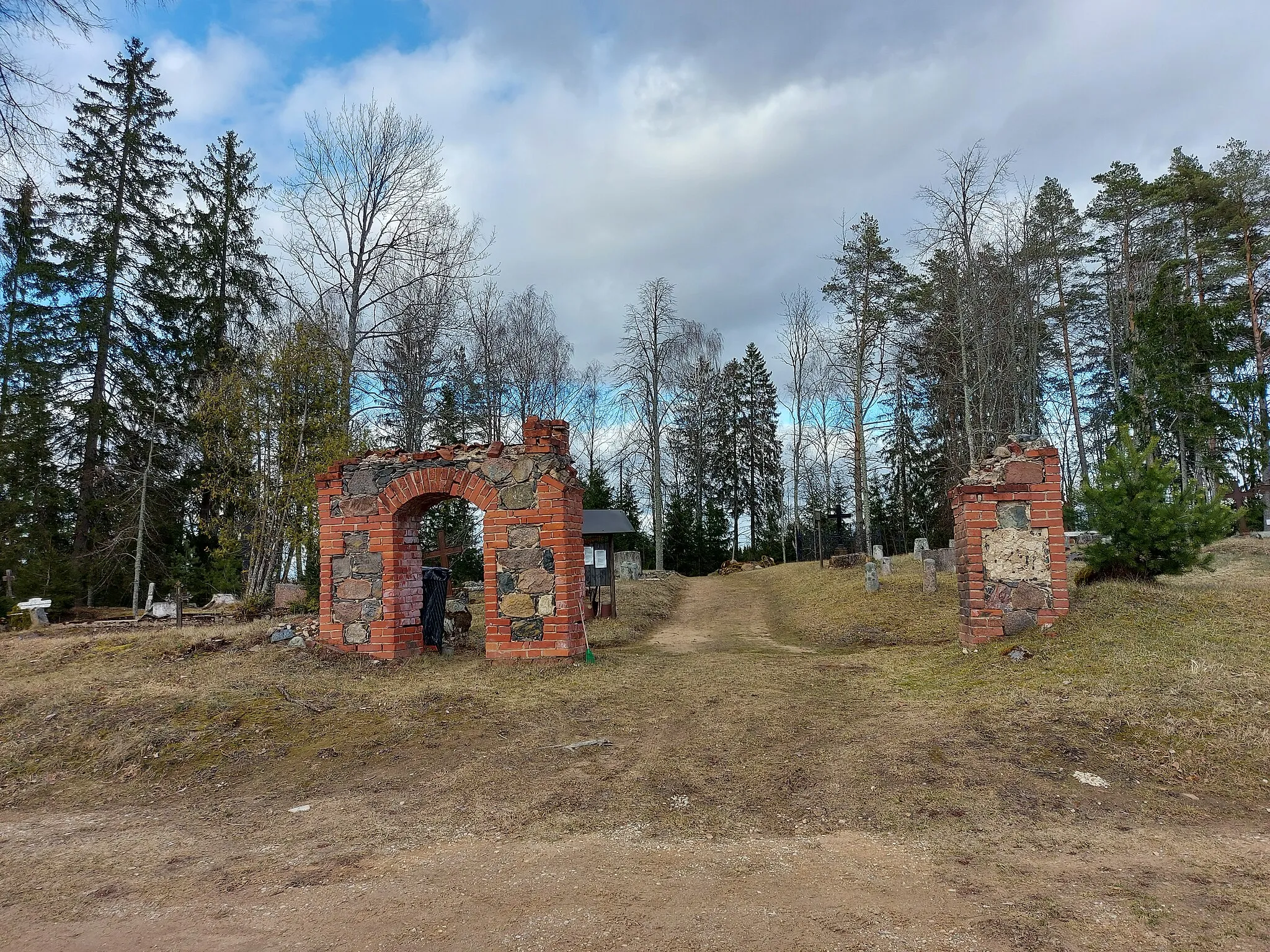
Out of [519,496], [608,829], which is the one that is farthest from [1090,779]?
[519,496]

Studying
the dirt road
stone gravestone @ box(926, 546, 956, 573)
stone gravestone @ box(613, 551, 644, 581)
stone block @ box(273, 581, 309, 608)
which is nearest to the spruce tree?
stone gravestone @ box(613, 551, 644, 581)

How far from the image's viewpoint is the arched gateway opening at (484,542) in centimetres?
870

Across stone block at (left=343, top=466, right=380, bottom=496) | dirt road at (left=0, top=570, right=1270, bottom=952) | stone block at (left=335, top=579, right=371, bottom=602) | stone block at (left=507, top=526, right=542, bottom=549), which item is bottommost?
dirt road at (left=0, top=570, right=1270, bottom=952)

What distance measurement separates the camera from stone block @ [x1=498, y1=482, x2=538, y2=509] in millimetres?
8805

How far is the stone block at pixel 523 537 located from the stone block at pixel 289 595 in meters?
6.38

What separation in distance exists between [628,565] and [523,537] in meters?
17.0

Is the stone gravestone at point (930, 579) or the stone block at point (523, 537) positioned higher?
the stone block at point (523, 537)

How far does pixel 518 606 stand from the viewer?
8727 mm

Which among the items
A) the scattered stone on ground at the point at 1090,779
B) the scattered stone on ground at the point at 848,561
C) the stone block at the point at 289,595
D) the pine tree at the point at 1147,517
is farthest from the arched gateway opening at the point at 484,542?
the scattered stone on ground at the point at 848,561

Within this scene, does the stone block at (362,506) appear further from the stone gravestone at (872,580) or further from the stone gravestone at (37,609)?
the stone gravestone at (872,580)

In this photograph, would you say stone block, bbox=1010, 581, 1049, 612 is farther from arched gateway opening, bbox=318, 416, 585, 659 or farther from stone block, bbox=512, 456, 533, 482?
stone block, bbox=512, 456, 533, 482

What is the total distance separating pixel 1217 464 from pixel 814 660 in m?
22.0

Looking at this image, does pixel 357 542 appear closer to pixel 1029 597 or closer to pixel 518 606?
pixel 518 606

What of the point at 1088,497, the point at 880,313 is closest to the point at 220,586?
the point at 1088,497
